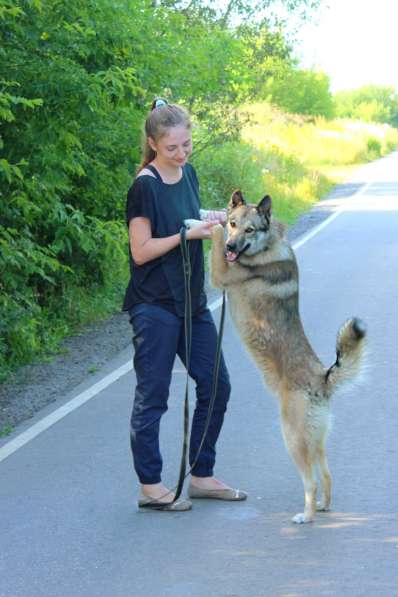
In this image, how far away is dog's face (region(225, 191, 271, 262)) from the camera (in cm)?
581

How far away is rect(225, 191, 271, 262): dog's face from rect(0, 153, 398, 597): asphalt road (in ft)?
4.62

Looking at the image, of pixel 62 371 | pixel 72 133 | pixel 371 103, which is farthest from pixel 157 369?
pixel 371 103

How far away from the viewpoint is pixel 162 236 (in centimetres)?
557

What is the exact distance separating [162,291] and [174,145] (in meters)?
0.77

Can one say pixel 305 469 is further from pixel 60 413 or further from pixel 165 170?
pixel 60 413

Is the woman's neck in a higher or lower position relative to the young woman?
higher

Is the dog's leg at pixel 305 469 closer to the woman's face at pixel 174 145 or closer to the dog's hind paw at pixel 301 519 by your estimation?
the dog's hind paw at pixel 301 519

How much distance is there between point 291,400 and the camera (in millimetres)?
5672

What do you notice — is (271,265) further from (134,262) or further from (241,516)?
(241,516)

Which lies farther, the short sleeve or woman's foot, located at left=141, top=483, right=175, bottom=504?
woman's foot, located at left=141, top=483, right=175, bottom=504

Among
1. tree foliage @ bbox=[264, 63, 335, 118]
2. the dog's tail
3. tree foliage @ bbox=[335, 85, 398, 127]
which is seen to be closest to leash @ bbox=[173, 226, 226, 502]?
the dog's tail

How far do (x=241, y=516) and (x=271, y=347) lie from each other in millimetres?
A: 917

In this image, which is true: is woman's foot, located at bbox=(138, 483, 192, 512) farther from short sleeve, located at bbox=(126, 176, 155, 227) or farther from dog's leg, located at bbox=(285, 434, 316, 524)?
short sleeve, located at bbox=(126, 176, 155, 227)

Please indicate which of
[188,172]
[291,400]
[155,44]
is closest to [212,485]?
[291,400]
